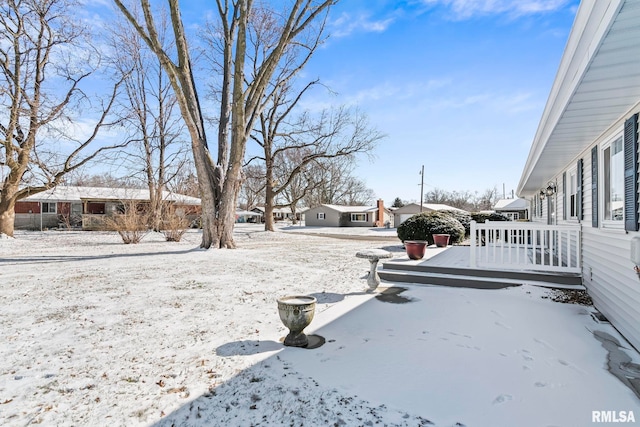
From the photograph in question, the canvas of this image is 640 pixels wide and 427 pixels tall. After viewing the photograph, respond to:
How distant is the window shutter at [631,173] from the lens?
3463 mm

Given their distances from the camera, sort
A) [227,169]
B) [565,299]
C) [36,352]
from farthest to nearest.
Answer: [227,169] → [565,299] → [36,352]

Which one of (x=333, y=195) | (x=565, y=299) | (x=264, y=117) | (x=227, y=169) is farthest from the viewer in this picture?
(x=333, y=195)

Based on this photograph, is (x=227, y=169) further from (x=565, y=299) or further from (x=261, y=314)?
(x=565, y=299)

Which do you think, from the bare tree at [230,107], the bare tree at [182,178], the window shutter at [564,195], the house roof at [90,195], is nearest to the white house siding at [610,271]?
the window shutter at [564,195]

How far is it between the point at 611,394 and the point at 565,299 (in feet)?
10.1

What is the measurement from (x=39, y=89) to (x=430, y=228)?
16609mm

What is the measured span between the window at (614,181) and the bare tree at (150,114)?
15.7 metres

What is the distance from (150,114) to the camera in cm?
2002

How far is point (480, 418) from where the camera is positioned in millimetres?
2195

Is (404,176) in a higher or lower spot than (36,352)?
higher

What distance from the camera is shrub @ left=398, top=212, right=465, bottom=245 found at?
12.6 m

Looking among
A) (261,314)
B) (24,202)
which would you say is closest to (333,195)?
(24,202)

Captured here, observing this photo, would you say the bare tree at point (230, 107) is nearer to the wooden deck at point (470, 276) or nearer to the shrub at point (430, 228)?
the wooden deck at point (470, 276)

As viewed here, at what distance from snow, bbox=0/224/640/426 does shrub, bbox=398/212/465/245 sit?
713 cm
